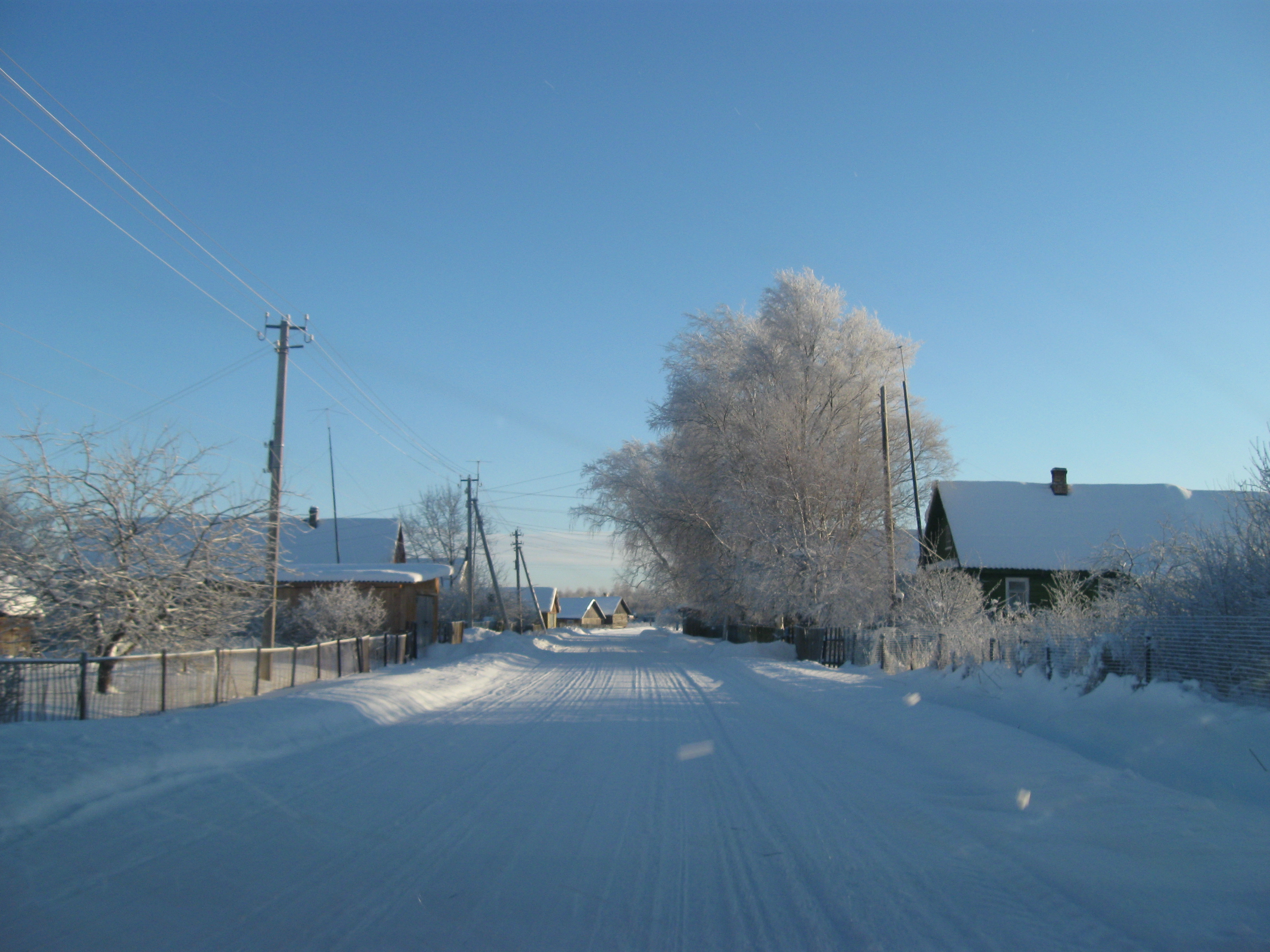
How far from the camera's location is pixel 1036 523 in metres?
31.6

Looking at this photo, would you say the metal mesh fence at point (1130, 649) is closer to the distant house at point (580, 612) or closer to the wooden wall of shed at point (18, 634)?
the wooden wall of shed at point (18, 634)

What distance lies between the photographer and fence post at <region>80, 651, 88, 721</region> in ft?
33.6

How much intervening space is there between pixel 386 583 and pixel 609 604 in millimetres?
99167

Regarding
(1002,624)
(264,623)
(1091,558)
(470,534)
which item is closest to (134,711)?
(264,623)

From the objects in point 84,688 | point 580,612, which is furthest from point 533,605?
point 84,688

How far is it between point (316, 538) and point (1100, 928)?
145 ft

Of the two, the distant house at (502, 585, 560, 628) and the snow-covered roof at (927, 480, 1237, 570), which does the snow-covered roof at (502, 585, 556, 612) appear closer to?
the distant house at (502, 585, 560, 628)

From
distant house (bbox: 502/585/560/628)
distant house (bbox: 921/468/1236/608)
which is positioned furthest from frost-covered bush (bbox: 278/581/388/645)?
distant house (bbox: 502/585/560/628)

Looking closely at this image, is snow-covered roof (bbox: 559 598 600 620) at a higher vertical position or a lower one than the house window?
lower

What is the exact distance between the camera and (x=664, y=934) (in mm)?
4031

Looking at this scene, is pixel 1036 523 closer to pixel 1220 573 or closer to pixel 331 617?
pixel 1220 573

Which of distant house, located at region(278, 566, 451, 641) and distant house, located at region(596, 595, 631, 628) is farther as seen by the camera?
distant house, located at region(596, 595, 631, 628)

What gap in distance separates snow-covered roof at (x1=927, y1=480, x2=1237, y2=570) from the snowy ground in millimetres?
20966

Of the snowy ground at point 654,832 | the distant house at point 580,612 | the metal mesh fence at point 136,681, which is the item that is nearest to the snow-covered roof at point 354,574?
the metal mesh fence at point 136,681
